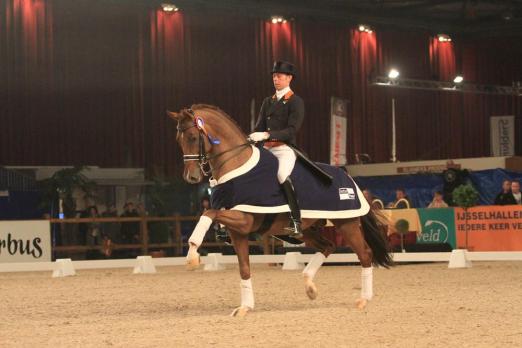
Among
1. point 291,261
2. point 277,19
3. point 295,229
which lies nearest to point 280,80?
point 295,229

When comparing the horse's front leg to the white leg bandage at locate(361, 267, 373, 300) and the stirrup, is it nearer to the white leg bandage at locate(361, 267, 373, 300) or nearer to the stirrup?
the stirrup

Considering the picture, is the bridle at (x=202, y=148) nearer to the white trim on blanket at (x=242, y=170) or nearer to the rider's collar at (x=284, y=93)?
the white trim on blanket at (x=242, y=170)

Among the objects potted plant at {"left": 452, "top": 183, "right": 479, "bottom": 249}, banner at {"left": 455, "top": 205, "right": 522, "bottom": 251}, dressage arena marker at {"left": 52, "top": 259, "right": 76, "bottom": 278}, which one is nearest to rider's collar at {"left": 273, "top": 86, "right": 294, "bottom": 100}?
dressage arena marker at {"left": 52, "top": 259, "right": 76, "bottom": 278}

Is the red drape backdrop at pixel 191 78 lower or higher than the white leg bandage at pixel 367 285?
higher

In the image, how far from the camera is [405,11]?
114 ft

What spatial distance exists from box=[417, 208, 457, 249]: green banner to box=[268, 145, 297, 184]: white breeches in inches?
371

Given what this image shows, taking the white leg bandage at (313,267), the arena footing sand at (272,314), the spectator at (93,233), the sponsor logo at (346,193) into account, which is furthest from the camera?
the spectator at (93,233)

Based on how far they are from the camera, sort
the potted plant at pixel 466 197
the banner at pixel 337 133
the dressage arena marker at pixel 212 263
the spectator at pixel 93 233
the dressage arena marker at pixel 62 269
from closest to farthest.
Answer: the dressage arena marker at pixel 62 269 → the dressage arena marker at pixel 212 263 → the potted plant at pixel 466 197 → the spectator at pixel 93 233 → the banner at pixel 337 133

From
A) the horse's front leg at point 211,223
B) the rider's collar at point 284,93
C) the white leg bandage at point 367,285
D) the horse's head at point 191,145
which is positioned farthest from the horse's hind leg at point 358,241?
the horse's head at point 191,145

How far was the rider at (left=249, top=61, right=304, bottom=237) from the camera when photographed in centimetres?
801

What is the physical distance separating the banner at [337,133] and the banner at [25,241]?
34.4 ft

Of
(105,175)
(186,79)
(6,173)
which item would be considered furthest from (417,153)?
(6,173)

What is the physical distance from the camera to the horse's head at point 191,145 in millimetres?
7695

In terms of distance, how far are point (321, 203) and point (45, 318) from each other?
99.8 inches
